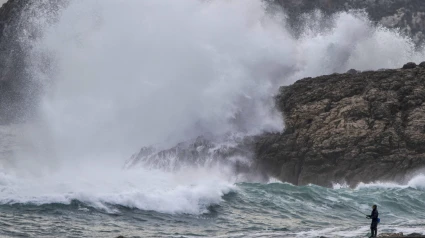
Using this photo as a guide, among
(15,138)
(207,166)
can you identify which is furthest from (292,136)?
(15,138)

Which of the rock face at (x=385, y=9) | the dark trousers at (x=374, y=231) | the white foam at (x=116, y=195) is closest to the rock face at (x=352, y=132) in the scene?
the white foam at (x=116, y=195)

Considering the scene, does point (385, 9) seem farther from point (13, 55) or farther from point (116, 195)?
point (116, 195)

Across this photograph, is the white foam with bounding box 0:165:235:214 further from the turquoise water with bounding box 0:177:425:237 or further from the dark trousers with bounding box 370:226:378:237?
the dark trousers with bounding box 370:226:378:237

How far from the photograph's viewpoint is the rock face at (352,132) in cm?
3284

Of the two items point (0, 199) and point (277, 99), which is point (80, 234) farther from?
point (277, 99)

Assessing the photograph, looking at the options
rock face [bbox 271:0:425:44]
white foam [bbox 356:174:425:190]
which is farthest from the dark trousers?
rock face [bbox 271:0:425:44]

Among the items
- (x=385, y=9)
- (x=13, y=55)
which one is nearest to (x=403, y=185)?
(x=385, y=9)

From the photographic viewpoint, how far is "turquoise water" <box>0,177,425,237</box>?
757 inches

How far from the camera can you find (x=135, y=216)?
69.9ft

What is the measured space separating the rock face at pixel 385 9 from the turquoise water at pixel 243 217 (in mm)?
49924

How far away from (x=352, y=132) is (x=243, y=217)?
13.2 meters

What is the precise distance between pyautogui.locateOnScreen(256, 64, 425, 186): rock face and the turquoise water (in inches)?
184

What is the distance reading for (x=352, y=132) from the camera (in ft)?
113

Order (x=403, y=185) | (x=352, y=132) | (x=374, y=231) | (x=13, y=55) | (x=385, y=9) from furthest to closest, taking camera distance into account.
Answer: (x=385, y=9), (x=13, y=55), (x=352, y=132), (x=403, y=185), (x=374, y=231)
